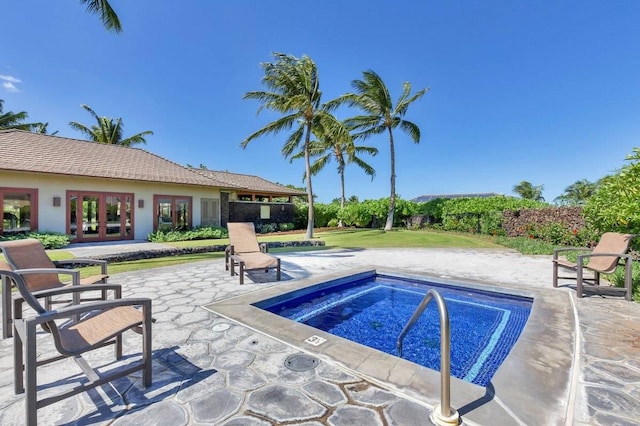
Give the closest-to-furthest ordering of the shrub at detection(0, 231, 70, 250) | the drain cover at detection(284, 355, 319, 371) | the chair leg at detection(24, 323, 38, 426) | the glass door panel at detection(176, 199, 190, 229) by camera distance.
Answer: the chair leg at detection(24, 323, 38, 426), the drain cover at detection(284, 355, 319, 371), the shrub at detection(0, 231, 70, 250), the glass door panel at detection(176, 199, 190, 229)

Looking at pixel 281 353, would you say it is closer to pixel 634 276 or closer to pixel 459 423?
pixel 459 423

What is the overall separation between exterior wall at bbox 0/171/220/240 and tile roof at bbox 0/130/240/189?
0.52 metres

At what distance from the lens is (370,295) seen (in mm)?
6711

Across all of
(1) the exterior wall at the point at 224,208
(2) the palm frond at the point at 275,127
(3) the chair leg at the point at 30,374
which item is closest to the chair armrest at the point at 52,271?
(3) the chair leg at the point at 30,374

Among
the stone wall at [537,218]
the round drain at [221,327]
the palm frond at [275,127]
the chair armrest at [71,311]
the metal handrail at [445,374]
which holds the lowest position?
the round drain at [221,327]

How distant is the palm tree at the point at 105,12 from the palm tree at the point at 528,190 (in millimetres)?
54613

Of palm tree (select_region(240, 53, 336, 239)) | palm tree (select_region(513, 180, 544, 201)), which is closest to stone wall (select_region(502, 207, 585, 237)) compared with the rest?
palm tree (select_region(240, 53, 336, 239))

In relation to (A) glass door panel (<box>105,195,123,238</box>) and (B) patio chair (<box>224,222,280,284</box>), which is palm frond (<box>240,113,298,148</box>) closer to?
(A) glass door panel (<box>105,195,123,238</box>)

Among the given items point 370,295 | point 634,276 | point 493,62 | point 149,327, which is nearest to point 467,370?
point 370,295

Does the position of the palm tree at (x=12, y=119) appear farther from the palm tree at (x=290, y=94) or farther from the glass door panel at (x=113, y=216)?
the palm tree at (x=290, y=94)

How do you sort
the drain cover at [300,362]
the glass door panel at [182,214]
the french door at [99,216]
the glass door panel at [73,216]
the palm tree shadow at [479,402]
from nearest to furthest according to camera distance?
the palm tree shadow at [479,402] < the drain cover at [300,362] < the glass door panel at [73,216] < the french door at [99,216] < the glass door panel at [182,214]

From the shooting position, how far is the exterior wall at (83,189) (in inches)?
512

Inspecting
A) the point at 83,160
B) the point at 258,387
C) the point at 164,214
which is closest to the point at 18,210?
the point at 83,160

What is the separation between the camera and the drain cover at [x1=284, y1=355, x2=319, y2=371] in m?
2.92
